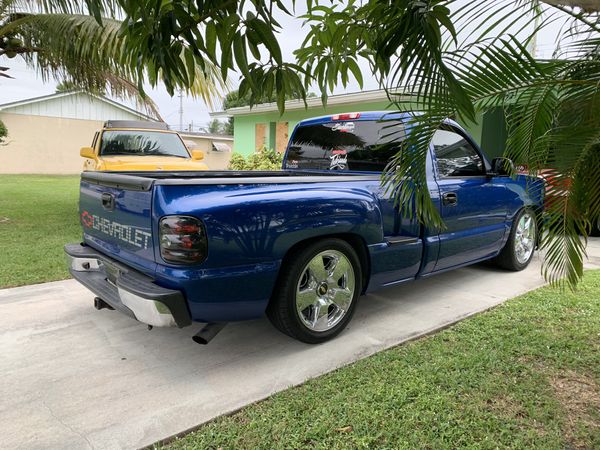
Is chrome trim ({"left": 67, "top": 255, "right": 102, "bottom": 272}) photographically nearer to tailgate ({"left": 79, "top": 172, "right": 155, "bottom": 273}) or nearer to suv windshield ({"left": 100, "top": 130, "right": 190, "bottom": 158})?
tailgate ({"left": 79, "top": 172, "right": 155, "bottom": 273})

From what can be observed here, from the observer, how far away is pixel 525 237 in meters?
5.91

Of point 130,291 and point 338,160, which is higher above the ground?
point 338,160

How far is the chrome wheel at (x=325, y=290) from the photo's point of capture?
338 centimetres

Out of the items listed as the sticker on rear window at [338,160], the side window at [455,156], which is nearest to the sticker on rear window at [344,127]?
the sticker on rear window at [338,160]

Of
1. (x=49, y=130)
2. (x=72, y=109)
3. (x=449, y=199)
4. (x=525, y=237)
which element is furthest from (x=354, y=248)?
(x=72, y=109)

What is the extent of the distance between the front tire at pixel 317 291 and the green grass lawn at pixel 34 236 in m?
3.41

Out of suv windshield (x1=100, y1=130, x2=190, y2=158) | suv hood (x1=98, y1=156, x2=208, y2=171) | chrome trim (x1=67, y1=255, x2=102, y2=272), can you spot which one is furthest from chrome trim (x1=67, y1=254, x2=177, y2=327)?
suv windshield (x1=100, y1=130, x2=190, y2=158)

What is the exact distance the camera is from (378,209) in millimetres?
3732

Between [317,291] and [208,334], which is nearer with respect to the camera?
[208,334]

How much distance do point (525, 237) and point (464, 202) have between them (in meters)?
1.93

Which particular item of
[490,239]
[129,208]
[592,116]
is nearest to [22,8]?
[129,208]

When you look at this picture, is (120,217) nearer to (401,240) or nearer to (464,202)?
(401,240)

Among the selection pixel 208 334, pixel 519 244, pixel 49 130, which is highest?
pixel 49 130

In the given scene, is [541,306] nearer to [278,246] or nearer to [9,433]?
[278,246]
